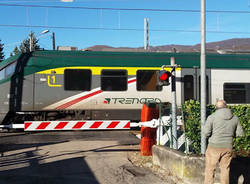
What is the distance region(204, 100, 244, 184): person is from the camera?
18.3ft

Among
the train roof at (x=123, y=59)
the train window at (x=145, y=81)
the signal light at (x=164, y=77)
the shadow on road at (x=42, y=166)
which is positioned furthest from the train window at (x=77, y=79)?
the signal light at (x=164, y=77)

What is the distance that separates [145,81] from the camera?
14312 millimetres

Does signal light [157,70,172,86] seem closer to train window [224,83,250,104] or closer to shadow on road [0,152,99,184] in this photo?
shadow on road [0,152,99,184]

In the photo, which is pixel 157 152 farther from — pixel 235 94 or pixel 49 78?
pixel 235 94

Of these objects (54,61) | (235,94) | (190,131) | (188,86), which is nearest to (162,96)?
(188,86)

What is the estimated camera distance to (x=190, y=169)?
6430 mm

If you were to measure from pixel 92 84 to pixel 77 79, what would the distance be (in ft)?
2.30

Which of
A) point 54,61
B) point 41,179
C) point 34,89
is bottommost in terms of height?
point 41,179

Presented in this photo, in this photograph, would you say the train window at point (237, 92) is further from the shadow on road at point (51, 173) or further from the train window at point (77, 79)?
the shadow on road at point (51, 173)

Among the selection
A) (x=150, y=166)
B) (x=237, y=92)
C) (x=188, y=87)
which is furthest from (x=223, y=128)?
(x=237, y=92)

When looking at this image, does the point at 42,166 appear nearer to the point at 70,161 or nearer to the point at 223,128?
the point at 70,161

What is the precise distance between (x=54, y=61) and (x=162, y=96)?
202 inches

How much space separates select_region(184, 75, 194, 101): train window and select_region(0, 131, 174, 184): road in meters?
3.66

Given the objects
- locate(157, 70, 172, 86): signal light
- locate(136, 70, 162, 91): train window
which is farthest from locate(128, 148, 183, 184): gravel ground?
locate(136, 70, 162, 91): train window
